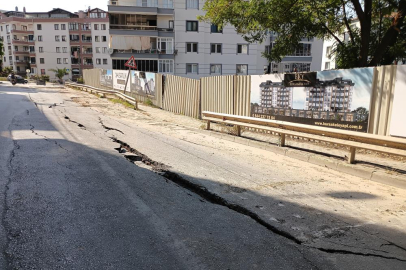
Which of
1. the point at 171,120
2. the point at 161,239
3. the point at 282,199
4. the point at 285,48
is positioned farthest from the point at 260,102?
the point at 161,239

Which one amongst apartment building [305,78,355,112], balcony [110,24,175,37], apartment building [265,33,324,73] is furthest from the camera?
apartment building [265,33,324,73]

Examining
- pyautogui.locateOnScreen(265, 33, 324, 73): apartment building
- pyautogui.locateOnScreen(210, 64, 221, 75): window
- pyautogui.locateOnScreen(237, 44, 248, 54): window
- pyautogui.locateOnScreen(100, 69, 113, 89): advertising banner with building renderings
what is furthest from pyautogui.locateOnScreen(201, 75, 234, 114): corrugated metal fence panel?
pyautogui.locateOnScreen(265, 33, 324, 73): apartment building

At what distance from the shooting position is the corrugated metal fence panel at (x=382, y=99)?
748 cm

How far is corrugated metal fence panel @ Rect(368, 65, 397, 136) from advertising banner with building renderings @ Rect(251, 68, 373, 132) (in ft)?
0.41

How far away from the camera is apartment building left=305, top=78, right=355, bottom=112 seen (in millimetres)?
8281

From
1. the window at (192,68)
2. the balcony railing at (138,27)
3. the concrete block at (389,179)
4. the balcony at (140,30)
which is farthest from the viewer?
the window at (192,68)

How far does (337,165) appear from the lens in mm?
7129

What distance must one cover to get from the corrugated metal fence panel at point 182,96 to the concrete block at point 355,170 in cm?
894

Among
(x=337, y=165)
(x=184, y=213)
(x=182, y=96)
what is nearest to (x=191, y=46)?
(x=182, y=96)

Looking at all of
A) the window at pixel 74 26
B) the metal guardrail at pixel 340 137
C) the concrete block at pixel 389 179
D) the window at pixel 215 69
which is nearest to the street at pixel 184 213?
the concrete block at pixel 389 179

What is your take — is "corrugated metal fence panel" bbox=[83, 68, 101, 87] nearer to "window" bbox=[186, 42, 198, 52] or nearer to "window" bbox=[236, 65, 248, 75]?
"window" bbox=[186, 42, 198, 52]

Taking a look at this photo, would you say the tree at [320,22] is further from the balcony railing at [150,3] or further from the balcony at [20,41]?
the balcony at [20,41]

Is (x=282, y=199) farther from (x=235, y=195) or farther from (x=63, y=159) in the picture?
(x=63, y=159)

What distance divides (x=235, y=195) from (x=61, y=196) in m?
2.76
